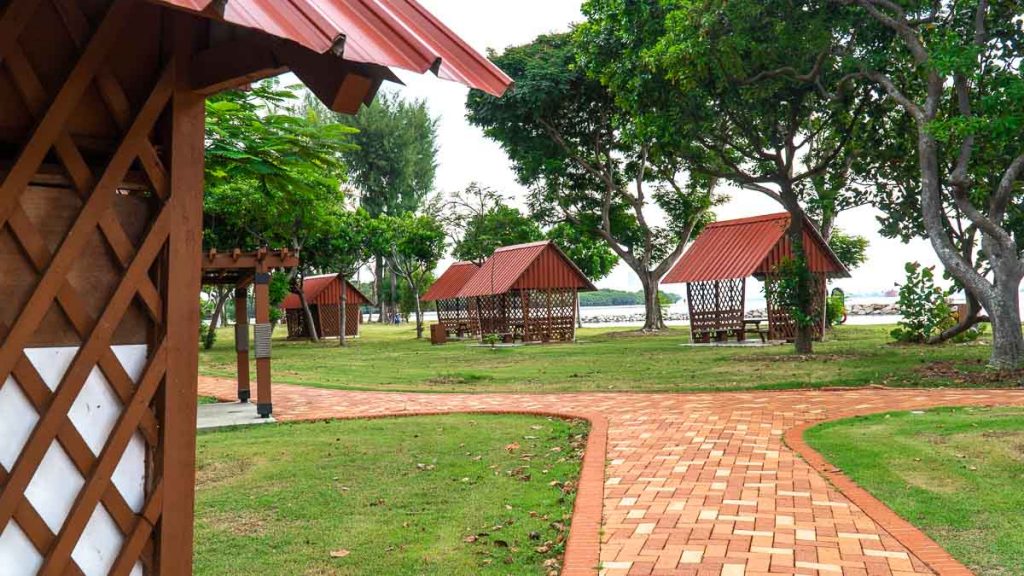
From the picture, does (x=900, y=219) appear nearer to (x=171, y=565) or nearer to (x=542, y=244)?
(x=542, y=244)

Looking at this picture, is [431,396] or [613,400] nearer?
[613,400]

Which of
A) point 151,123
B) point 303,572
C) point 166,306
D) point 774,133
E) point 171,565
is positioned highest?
point 774,133

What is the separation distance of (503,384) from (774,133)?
943 cm

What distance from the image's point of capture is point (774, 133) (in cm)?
2053

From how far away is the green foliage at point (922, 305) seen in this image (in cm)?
2283

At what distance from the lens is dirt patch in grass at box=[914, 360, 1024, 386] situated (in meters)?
13.6

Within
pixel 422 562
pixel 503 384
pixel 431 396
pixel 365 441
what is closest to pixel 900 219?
pixel 503 384

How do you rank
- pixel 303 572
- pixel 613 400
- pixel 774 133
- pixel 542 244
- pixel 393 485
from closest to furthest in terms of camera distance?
pixel 303 572, pixel 393 485, pixel 613 400, pixel 774 133, pixel 542 244

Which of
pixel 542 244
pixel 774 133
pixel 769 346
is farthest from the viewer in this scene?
pixel 542 244

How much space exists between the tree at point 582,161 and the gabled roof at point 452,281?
4277 millimetres

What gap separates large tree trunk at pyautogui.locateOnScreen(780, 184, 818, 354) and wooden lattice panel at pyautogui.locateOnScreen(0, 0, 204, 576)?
19318 millimetres

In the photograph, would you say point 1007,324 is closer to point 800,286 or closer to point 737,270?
point 800,286

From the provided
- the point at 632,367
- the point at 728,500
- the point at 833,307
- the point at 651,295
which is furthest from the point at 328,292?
the point at 728,500

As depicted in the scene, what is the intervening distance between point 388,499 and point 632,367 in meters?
12.7
